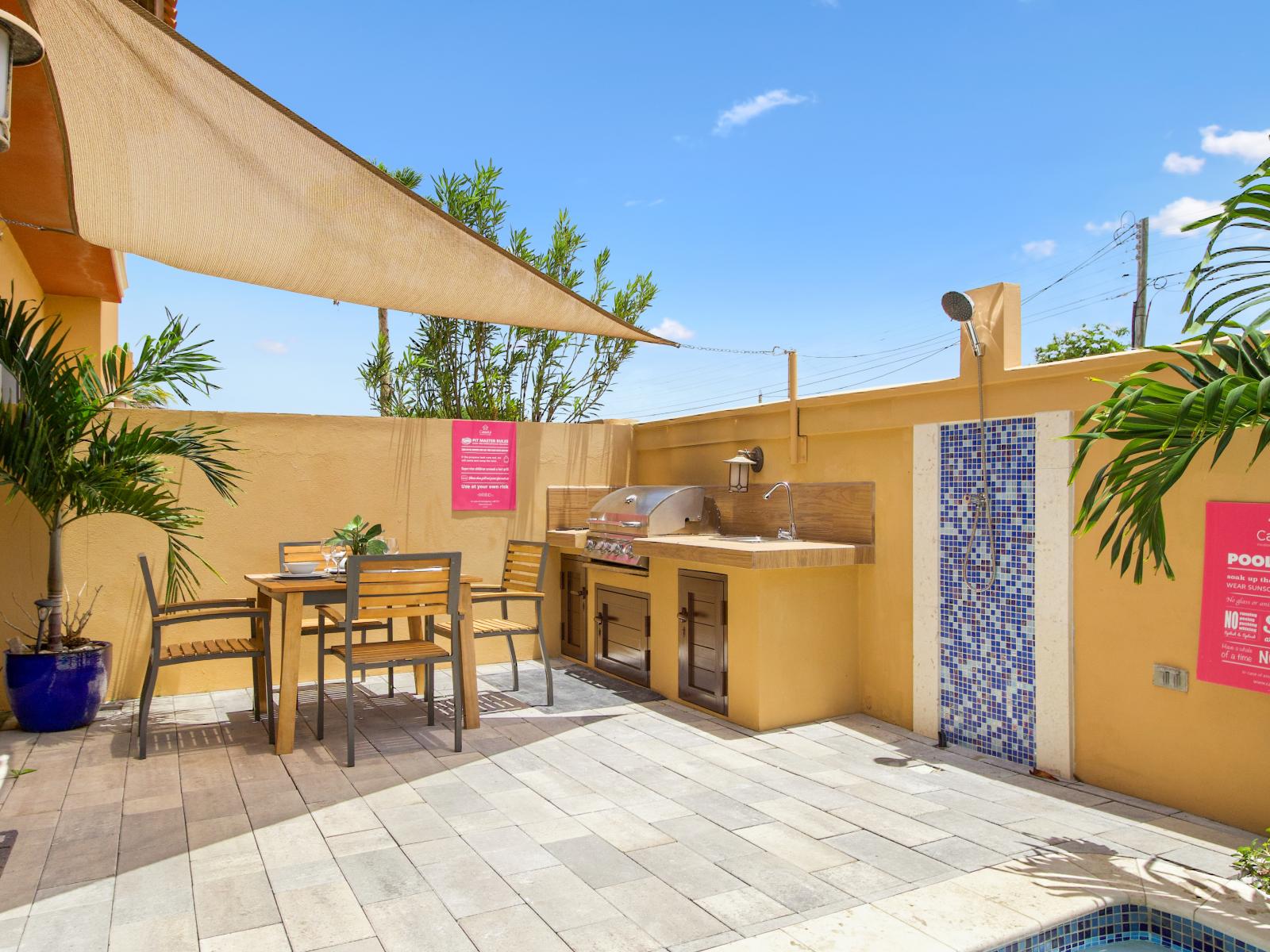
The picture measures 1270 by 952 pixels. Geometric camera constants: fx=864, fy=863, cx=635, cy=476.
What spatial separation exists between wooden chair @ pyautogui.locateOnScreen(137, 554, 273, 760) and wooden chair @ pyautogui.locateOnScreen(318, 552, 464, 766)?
36 cm

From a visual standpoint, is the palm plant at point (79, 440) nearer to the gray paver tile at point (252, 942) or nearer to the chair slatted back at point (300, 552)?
the chair slatted back at point (300, 552)

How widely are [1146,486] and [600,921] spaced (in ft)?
6.28

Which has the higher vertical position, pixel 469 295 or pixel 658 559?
pixel 469 295

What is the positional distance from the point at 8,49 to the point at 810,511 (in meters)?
3.96

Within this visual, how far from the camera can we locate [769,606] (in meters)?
4.28

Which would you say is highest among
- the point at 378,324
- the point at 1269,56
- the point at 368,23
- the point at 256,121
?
the point at 368,23

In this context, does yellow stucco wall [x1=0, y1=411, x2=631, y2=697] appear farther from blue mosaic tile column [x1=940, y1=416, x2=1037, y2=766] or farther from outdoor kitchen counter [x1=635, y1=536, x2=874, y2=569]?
blue mosaic tile column [x1=940, y1=416, x2=1037, y2=766]

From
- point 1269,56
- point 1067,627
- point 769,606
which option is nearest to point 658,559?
point 769,606

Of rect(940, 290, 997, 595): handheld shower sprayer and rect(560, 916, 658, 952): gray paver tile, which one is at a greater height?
rect(940, 290, 997, 595): handheld shower sprayer

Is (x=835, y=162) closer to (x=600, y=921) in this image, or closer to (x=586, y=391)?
(x=586, y=391)

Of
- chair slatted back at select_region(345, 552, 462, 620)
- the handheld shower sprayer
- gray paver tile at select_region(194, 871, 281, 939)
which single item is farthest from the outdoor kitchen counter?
gray paver tile at select_region(194, 871, 281, 939)

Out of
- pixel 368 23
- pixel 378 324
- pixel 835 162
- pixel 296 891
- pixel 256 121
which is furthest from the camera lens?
pixel 378 324

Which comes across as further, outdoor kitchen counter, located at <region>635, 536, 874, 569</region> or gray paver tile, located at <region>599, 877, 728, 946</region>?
outdoor kitchen counter, located at <region>635, 536, 874, 569</region>

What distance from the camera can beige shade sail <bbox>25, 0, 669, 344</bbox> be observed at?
8.73 feet
